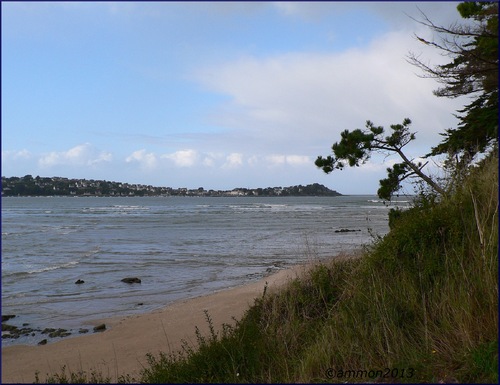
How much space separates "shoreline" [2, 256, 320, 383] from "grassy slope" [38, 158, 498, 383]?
181 cm

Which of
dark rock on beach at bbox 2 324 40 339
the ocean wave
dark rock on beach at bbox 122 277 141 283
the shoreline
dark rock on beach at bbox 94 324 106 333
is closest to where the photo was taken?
the shoreline

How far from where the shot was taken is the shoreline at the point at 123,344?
8.49 metres

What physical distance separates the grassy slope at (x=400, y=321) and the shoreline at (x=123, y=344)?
1.81 meters

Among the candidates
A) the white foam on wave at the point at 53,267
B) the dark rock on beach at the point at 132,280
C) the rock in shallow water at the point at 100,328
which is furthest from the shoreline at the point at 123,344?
the white foam on wave at the point at 53,267

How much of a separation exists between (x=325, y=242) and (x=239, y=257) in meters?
5.35

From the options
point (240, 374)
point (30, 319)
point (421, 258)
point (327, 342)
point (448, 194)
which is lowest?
point (30, 319)

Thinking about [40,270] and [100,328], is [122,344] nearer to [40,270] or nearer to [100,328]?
[100,328]

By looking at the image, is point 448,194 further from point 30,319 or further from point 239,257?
point 239,257

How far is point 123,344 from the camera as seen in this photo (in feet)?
33.1

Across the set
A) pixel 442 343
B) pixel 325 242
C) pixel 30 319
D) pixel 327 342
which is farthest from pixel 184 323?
pixel 325 242

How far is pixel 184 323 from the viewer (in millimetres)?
11367

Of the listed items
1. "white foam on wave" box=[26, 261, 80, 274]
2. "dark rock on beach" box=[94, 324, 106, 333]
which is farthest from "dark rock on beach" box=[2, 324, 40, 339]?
"white foam on wave" box=[26, 261, 80, 274]

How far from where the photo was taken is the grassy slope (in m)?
4.91

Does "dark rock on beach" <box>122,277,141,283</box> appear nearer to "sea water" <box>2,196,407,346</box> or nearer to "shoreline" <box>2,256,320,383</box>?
"sea water" <box>2,196,407,346</box>
